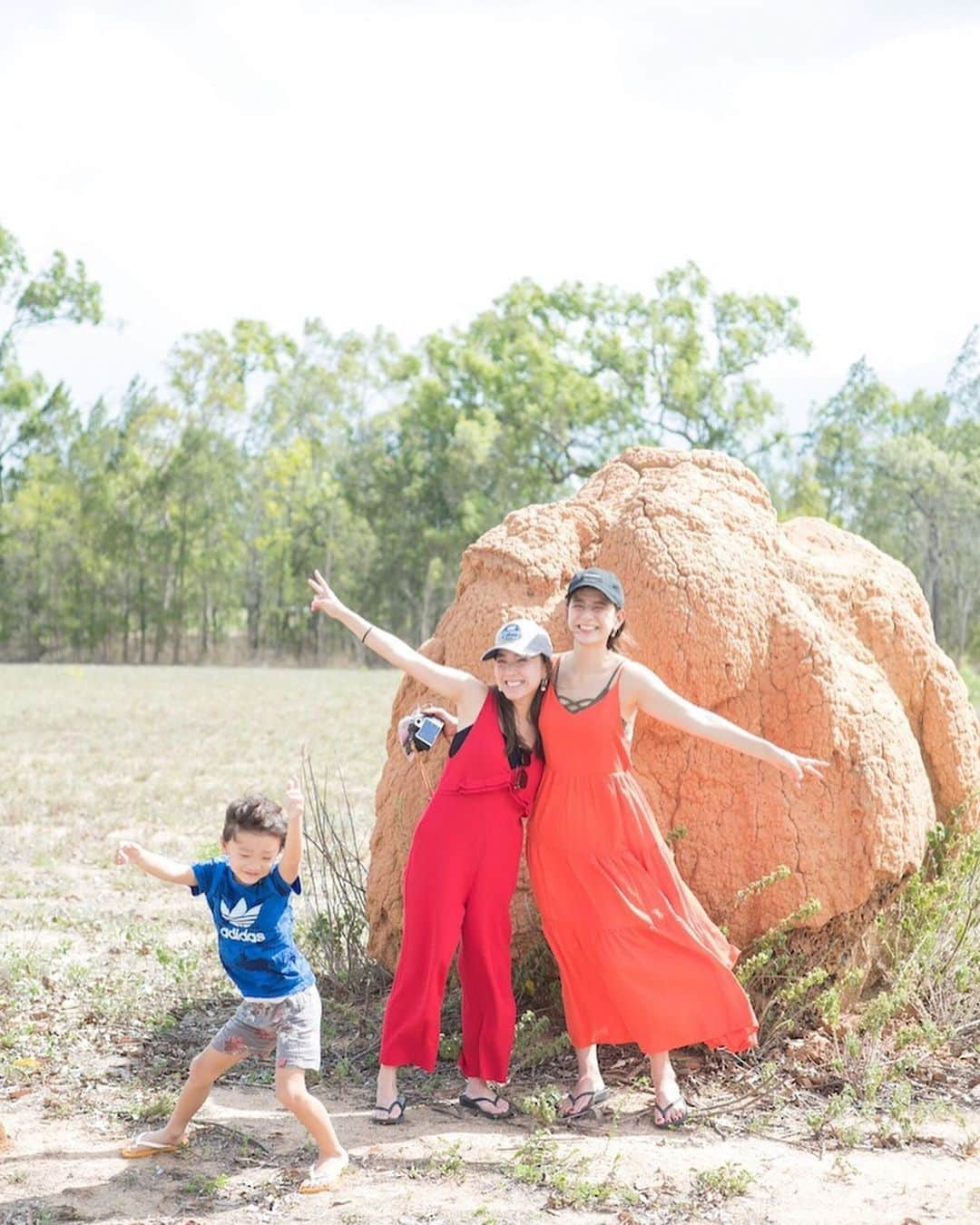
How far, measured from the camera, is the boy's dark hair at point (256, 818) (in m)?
3.92

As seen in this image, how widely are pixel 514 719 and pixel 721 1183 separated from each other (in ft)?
4.96

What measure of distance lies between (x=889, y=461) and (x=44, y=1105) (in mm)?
36605

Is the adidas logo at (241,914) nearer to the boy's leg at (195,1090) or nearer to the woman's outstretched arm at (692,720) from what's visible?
the boy's leg at (195,1090)

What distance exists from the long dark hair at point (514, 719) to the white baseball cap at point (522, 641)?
58 millimetres

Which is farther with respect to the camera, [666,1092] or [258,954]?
[666,1092]

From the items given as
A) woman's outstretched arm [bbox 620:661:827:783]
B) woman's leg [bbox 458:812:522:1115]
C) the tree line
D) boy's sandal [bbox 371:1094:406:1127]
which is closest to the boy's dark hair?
woman's leg [bbox 458:812:522:1115]

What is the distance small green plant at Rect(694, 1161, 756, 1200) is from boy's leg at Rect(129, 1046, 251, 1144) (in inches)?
54.1

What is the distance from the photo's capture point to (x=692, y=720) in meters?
4.20

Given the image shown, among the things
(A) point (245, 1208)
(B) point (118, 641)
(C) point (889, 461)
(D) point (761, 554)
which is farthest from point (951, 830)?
(B) point (118, 641)

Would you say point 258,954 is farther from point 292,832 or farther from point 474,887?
point 474,887

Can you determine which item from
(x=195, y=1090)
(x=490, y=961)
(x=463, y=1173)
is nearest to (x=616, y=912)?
(x=490, y=961)

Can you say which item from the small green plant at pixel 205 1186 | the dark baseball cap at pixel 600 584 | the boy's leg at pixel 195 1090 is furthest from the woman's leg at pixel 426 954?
the dark baseball cap at pixel 600 584

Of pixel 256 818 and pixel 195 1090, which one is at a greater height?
pixel 256 818

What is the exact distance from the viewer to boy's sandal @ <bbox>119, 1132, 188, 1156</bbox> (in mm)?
4051
